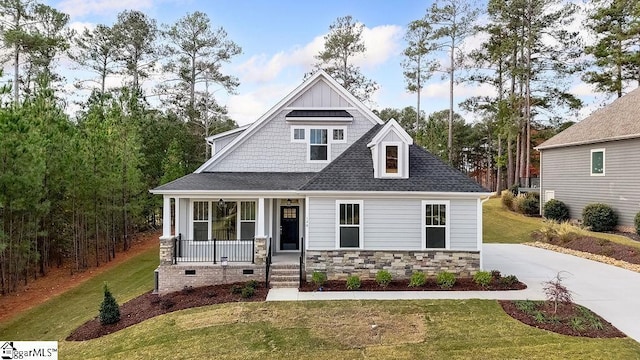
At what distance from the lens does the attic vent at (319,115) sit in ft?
48.8

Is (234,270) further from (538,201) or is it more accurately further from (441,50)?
(441,50)

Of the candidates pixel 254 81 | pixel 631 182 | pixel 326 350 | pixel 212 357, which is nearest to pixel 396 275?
pixel 326 350

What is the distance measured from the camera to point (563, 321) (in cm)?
867

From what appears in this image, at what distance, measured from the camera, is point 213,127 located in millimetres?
32531

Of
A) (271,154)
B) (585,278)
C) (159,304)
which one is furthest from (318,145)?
(585,278)

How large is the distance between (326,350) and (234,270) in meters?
5.24

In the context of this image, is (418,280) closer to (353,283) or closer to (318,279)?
(353,283)

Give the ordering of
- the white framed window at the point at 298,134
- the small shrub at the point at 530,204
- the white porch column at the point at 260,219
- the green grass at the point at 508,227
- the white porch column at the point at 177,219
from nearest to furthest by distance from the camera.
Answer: the white porch column at the point at 260,219 < the white porch column at the point at 177,219 < the white framed window at the point at 298,134 < the green grass at the point at 508,227 < the small shrub at the point at 530,204

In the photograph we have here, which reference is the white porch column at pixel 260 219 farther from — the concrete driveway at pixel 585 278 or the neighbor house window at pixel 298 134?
the concrete driveway at pixel 585 278

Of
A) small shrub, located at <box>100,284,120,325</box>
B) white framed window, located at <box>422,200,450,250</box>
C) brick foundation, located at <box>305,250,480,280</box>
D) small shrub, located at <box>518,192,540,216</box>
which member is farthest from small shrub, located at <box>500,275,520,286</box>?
small shrub, located at <box>518,192,540,216</box>

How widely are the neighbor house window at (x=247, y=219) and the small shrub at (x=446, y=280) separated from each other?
6.42 meters

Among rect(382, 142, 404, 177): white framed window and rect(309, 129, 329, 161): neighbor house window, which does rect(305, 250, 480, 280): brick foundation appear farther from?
rect(309, 129, 329, 161): neighbor house window

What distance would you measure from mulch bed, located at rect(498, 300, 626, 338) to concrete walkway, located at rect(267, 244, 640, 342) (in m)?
0.33

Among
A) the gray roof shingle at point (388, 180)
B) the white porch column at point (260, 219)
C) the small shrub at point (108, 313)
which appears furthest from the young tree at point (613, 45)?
the small shrub at point (108, 313)
